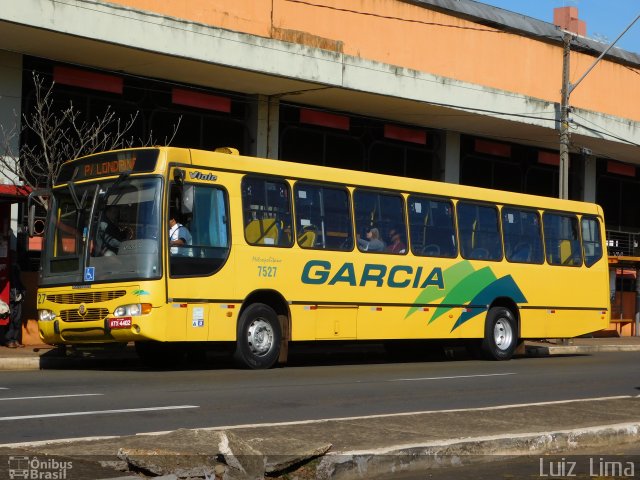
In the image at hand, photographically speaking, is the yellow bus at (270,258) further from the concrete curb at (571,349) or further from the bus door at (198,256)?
the concrete curb at (571,349)

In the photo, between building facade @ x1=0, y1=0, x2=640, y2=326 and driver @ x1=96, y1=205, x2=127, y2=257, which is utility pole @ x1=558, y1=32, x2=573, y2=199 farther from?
driver @ x1=96, y1=205, x2=127, y2=257

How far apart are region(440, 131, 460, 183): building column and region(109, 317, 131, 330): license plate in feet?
59.0

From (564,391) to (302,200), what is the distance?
548 centimetres

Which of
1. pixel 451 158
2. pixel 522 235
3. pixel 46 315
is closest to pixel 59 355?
pixel 46 315

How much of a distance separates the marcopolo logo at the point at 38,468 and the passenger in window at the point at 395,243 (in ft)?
40.7

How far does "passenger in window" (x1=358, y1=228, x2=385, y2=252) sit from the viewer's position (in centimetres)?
1900

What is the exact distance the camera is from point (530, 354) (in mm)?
25203

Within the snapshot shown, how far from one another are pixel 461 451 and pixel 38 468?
10.9 ft

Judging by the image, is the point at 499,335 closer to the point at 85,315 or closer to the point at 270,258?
the point at 270,258

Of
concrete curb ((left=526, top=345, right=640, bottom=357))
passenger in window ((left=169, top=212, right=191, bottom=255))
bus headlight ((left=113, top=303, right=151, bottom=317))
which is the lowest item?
concrete curb ((left=526, top=345, right=640, bottom=357))

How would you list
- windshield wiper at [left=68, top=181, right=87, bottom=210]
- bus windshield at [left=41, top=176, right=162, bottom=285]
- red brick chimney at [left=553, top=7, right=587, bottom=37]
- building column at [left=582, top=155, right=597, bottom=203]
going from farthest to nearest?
1. red brick chimney at [left=553, top=7, right=587, bottom=37]
2. building column at [left=582, top=155, right=597, bottom=203]
3. windshield wiper at [left=68, top=181, right=87, bottom=210]
4. bus windshield at [left=41, top=176, right=162, bottom=285]

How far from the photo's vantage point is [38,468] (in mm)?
7238

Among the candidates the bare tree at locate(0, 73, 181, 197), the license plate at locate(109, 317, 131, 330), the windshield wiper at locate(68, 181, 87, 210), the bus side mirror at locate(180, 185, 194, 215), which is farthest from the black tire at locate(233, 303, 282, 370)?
the bare tree at locate(0, 73, 181, 197)

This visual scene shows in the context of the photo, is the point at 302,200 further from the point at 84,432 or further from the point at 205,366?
the point at 84,432
